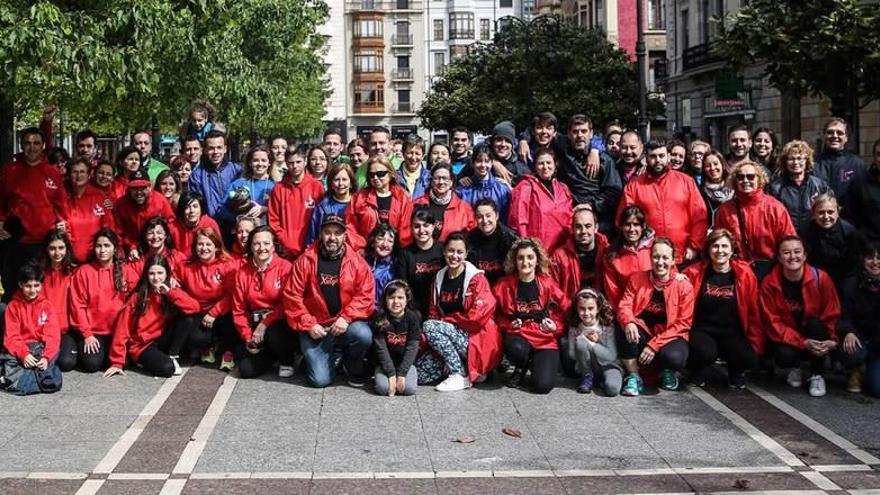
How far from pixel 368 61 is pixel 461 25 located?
324 inches

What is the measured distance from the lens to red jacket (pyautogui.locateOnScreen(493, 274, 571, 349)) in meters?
9.09

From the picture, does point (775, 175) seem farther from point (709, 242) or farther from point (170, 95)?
point (170, 95)

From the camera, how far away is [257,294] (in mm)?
9500

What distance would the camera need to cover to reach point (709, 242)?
913cm

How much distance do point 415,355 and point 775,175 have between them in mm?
3748

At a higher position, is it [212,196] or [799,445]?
[212,196]

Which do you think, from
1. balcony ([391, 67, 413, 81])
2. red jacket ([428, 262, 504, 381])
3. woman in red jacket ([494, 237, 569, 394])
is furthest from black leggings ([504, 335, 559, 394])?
balcony ([391, 67, 413, 81])

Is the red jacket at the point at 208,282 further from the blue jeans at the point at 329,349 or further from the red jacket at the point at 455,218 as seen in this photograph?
the red jacket at the point at 455,218

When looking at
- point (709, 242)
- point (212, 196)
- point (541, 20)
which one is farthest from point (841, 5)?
point (541, 20)

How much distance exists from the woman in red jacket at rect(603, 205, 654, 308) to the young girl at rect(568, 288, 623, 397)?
175 mm

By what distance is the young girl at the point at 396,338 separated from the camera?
29.1 feet

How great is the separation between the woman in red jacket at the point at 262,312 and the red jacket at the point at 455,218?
1.36 m

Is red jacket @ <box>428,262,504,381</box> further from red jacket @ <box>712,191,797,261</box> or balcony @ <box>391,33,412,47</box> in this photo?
balcony @ <box>391,33,412,47</box>

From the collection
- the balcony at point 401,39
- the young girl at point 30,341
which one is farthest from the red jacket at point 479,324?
the balcony at point 401,39
